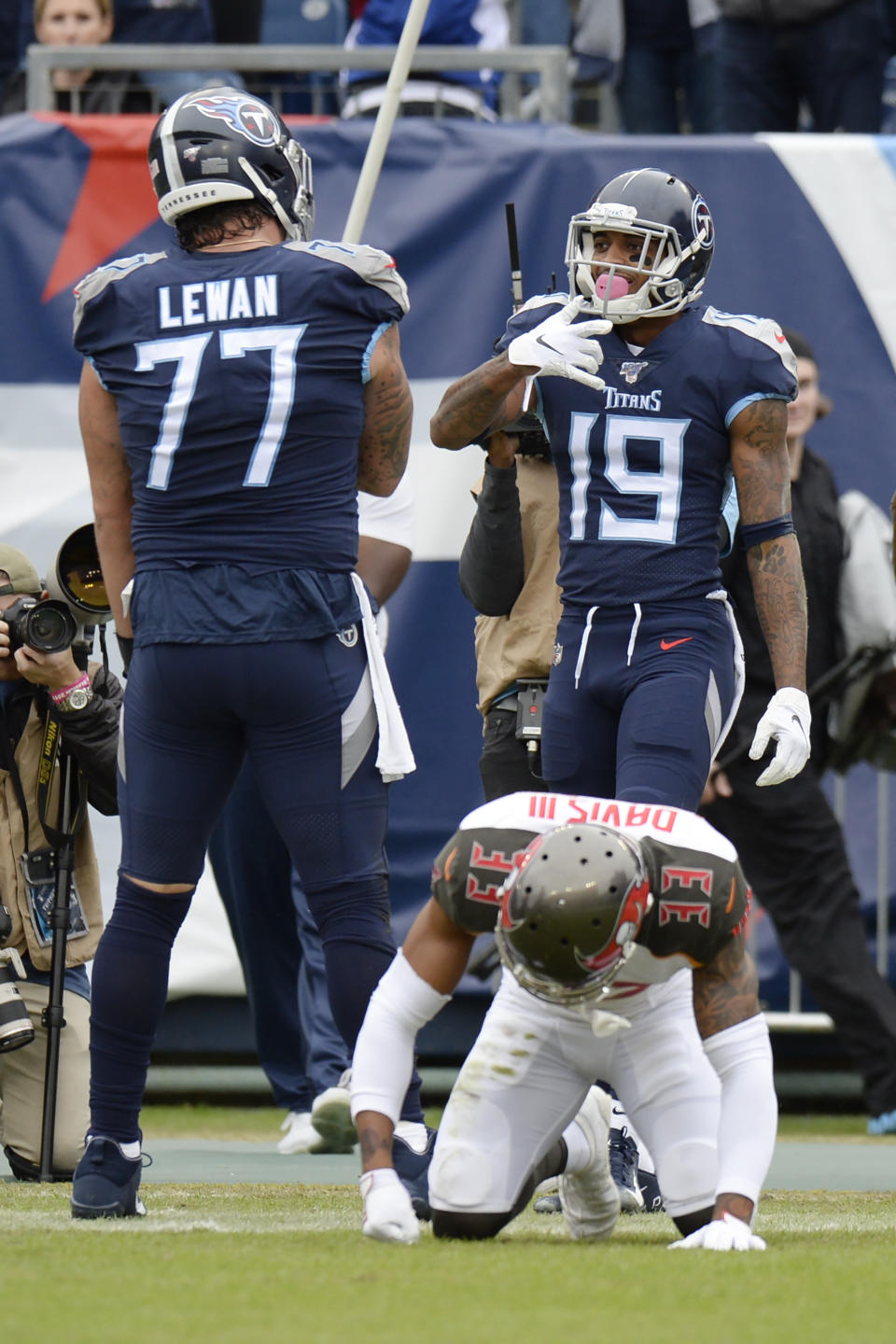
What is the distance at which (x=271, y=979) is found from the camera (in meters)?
5.22

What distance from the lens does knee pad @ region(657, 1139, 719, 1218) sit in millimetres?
3209

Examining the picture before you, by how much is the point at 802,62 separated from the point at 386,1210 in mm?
5441

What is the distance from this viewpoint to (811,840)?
593 cm

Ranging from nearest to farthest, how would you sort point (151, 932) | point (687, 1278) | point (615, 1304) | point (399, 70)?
point (615, 1304) → point (687, 1278) → point (151, 932) → point (399, 70)

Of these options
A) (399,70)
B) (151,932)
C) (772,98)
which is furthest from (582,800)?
(772,98)

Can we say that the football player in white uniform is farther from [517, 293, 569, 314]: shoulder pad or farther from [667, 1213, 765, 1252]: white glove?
[517, 293, 569, 314]: shoulder pad

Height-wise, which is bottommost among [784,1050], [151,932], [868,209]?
[784,1050]

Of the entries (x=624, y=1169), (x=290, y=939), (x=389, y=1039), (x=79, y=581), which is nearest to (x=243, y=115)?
(x=79, y=581)

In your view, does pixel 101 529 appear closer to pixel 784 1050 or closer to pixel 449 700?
pixel 449 700

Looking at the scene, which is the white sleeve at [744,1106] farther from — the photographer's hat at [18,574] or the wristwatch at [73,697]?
the photographer's hat at [18,574]

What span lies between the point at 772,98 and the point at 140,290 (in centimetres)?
452

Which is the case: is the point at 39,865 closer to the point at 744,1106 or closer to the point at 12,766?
the point at 12,766

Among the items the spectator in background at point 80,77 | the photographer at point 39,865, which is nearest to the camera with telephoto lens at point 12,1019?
the photographer at point 39,865

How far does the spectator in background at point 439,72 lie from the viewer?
689cm
